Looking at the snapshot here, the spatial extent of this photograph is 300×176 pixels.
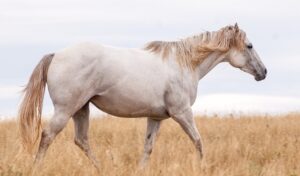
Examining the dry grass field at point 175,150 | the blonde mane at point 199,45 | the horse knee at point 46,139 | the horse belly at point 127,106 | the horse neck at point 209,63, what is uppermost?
the blonde mane at point 199,45

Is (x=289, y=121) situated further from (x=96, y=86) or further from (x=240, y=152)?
(x=96, y=86)

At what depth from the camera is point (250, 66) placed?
8.88 m

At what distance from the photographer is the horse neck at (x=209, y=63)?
8320mm

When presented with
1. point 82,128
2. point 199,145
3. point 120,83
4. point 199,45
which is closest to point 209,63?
point 199,45

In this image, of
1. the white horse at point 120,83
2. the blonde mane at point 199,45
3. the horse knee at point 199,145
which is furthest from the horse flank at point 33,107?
the horse knee at point 199,145

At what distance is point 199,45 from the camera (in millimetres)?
8312

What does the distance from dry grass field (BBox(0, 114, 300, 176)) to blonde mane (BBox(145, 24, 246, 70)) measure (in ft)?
4.44

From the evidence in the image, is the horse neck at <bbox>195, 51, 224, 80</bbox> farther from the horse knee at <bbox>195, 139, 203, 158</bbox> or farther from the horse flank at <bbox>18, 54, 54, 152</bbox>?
the horse flank at <bbox>18, 54, 54, 152</bbox>

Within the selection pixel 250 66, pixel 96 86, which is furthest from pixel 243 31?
pixel 96 86

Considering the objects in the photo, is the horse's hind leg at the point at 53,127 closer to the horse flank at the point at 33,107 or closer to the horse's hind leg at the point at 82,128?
the horse flank at the point at 33,107

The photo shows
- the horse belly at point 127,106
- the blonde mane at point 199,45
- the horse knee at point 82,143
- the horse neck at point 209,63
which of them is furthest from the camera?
the horse neck at point 209,63

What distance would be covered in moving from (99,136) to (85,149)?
3.97m

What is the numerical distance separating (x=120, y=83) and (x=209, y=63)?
5.56 feet

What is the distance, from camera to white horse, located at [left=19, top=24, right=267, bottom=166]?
23.3 feet
